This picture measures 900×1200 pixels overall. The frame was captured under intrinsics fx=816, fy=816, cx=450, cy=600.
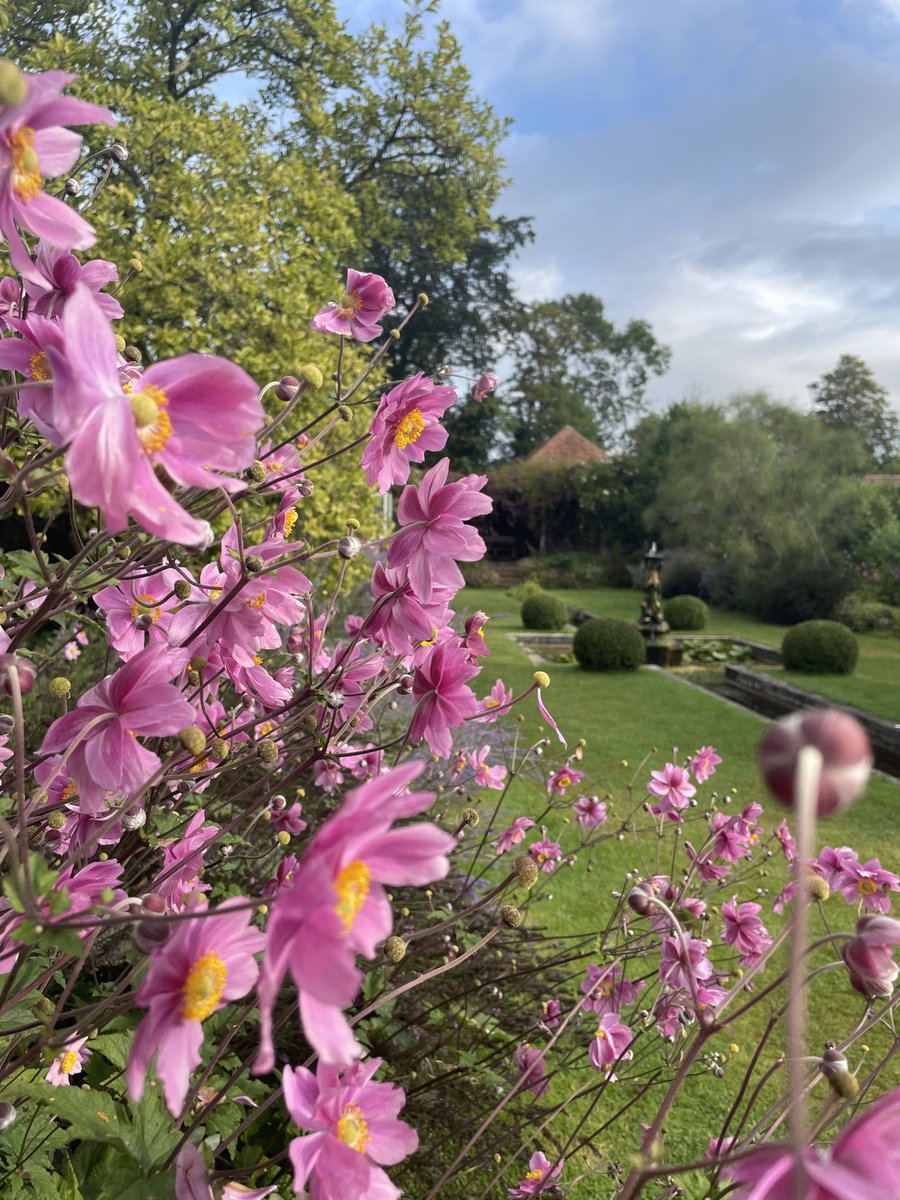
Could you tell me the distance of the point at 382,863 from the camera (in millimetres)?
500

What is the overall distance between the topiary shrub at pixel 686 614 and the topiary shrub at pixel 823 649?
367 cm

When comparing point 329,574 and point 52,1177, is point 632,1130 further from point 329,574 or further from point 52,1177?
point 329,574

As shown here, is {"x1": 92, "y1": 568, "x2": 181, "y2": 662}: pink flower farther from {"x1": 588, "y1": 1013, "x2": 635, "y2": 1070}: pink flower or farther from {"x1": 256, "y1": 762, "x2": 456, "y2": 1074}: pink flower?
{"x1": 588, "y1": 1013, "x2": 635, "y2": 1070}: pink flower

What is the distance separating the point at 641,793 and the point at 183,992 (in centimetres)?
600

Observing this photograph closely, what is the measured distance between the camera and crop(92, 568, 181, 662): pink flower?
1.09 m

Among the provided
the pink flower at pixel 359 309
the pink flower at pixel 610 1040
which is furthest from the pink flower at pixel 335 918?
the pink flower at pixel 610 1040

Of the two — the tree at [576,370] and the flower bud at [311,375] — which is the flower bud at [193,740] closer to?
the flower bud at [311,375]

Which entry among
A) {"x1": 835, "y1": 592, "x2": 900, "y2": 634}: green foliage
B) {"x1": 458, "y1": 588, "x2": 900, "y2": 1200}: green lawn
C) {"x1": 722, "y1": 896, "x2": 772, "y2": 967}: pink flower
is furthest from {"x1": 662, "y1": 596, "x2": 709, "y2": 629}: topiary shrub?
{"x1": 722, "y1": 896, "x2": 772, "y2": 967}: pink flower

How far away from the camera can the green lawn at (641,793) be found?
284cm

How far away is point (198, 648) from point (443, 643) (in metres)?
0.31

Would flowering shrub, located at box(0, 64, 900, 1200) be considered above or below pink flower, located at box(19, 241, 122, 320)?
below

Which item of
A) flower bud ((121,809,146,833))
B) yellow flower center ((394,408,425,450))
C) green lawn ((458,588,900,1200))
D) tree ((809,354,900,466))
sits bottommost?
green lawn ((458,588,900,1200))

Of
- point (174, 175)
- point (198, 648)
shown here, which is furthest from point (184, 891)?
point (174, 175)

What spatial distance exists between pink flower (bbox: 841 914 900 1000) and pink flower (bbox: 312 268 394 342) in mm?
1048
